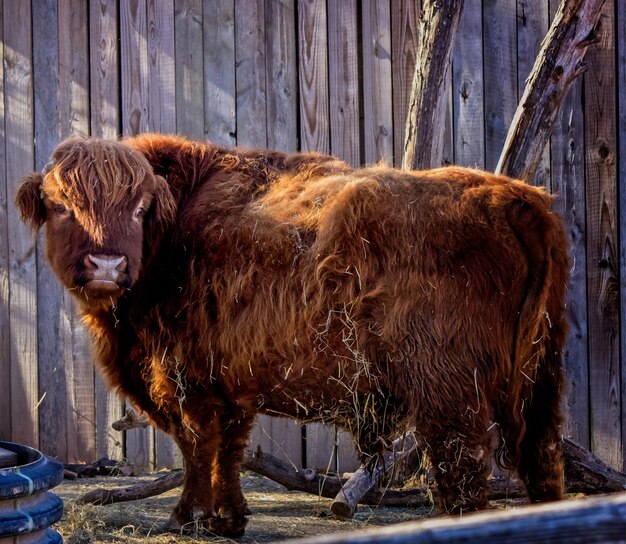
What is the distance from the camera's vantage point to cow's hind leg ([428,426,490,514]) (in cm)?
372

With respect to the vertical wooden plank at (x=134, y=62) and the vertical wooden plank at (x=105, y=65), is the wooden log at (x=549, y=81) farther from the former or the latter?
the vertical wooden plank at (x=105, y=65)

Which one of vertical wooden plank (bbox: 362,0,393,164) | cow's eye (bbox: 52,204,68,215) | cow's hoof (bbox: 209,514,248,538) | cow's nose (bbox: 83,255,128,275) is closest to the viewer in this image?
cow's nose (bbox: 83,255,128,275)

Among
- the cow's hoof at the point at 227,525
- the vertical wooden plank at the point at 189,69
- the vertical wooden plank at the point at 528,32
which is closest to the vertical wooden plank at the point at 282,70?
the vertical wooden plank at the point at 189,69

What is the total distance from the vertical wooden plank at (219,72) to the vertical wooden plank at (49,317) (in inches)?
46.5

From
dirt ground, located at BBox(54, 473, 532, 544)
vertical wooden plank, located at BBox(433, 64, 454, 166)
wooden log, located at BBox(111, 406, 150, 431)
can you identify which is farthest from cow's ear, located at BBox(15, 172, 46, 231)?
vertical wooden plank, located at BBox(433, 64, 454, 166)

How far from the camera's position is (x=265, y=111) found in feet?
21.1

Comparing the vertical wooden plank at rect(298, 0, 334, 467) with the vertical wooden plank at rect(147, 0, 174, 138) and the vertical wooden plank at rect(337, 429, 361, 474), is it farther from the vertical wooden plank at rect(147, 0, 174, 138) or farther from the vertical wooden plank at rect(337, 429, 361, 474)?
the vertical wooden plank at rect(337, 429, 361, 474)

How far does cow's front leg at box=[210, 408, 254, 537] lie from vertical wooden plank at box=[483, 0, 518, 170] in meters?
2.67

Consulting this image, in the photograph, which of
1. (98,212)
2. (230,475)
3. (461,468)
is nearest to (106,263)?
(98,212)

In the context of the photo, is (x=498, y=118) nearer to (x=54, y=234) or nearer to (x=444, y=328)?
(x=444, y=328)

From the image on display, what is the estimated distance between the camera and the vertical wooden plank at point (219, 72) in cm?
643

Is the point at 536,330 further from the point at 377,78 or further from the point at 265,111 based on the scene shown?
the point at 265,111

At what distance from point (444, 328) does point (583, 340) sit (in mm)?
2522

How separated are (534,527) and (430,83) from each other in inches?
177
